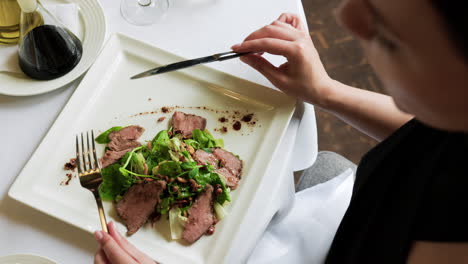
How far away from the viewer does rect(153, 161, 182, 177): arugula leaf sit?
0.87m

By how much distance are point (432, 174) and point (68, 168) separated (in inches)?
28.3

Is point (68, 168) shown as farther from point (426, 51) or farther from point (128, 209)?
point (426, 51)

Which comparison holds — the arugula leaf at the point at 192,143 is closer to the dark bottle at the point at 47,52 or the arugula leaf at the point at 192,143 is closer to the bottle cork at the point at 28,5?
the dark bottle at the point at 47,52

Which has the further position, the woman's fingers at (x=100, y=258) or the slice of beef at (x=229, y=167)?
the slice of beef at (x=229, y=167)

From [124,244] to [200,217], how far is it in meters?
0.15

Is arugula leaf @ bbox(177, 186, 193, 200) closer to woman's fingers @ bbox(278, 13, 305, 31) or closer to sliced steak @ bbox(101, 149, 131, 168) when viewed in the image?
sliced steak @ bbox(101, 149, 131, 168)

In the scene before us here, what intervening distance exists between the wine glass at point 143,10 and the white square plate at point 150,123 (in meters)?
0.07

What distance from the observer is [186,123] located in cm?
96

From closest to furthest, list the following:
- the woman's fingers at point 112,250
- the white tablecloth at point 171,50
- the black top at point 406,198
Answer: the black top at point 406,198
the woman's fingers at point 112,250
the white tablecloth at point 171,50

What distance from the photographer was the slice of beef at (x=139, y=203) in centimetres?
86

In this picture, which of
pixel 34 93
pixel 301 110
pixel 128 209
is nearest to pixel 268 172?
pixel 301 110

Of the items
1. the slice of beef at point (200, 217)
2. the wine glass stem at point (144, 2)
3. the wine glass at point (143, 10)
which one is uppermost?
the wine glass stem at point (144, 2)

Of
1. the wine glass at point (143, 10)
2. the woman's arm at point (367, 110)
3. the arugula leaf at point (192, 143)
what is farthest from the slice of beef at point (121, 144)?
the woman's arm at point (367, 110)

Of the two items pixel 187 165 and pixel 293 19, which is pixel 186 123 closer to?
pixel 187 165
